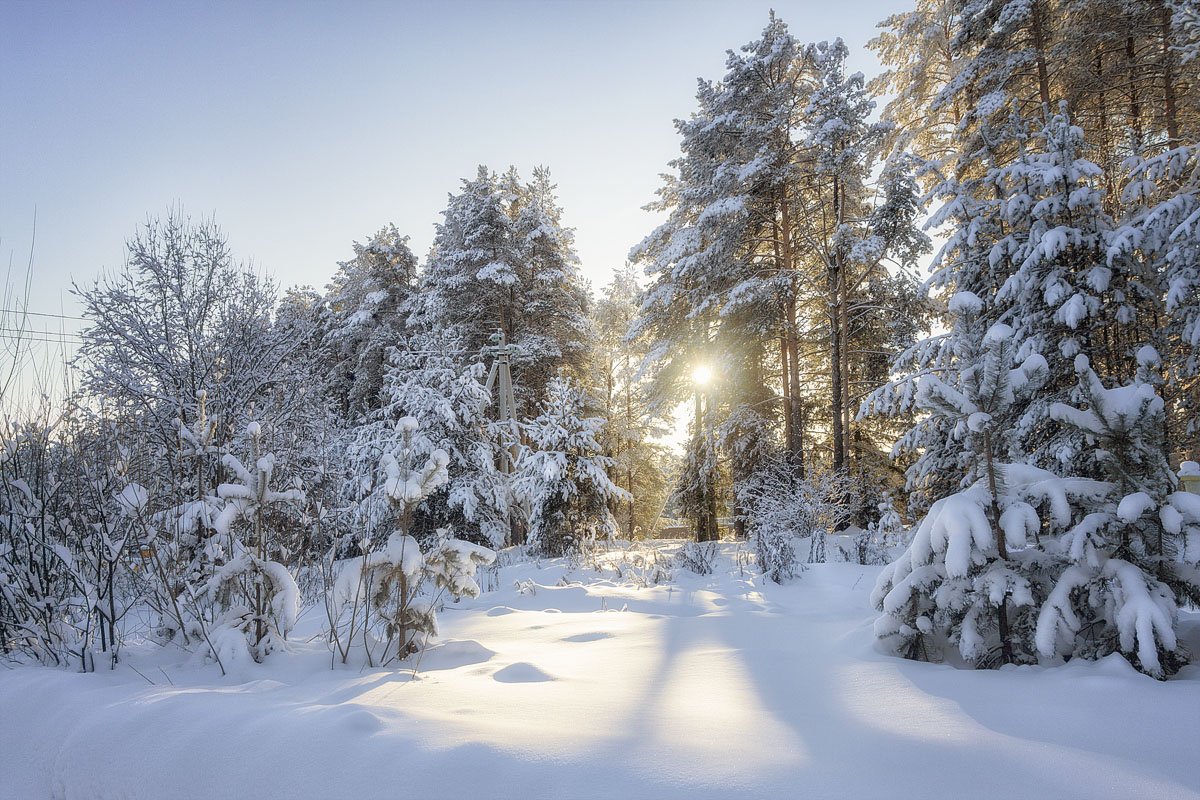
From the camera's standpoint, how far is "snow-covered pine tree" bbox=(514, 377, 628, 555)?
1082 centimetres

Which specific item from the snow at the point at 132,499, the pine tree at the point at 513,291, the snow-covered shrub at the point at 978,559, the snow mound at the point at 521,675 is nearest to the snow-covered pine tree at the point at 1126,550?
the snow-covered shrub at the point at 978,559

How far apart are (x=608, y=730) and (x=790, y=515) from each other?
7542 millimetres

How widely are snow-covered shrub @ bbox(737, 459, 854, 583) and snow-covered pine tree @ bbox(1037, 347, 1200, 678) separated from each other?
11.0 ft

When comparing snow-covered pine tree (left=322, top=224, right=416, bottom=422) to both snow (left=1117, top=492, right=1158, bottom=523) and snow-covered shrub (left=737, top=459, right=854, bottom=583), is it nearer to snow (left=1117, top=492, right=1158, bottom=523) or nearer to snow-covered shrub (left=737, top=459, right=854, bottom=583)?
snow-covered shrub (left=737, top=459, right=854, bottom=583)

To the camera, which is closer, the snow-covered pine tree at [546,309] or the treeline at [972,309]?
the treeline at [972,309]

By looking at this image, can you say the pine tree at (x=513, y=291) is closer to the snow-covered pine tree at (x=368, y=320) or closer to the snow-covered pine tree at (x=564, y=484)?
the snow-covered pine tree at (x=368, y=320)

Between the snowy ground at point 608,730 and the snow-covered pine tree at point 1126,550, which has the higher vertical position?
the snow-covered pine tree at point 1126,550

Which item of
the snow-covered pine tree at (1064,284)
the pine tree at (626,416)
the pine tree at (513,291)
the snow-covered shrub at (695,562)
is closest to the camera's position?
the snow-covered pine tree at (1064,284)

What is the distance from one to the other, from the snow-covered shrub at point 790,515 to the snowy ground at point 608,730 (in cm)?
323

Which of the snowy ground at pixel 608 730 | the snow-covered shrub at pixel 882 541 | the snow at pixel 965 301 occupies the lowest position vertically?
the snow-covered shrub at pixel 882 541

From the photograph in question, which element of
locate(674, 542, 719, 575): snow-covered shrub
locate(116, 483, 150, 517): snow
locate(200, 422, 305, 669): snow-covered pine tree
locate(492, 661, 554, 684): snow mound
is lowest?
locate(674, 542, 719, 575): snow-covered shrub

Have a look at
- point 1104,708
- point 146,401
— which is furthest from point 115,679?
point 146,401

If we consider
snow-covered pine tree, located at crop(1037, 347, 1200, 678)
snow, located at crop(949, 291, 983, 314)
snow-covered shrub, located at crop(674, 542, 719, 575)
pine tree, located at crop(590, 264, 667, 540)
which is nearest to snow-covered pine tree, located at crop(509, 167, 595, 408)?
pine tree, located at crop(590, 264, 667, 540)

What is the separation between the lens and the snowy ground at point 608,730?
1573mm
